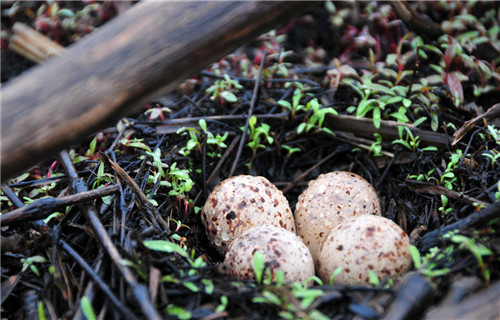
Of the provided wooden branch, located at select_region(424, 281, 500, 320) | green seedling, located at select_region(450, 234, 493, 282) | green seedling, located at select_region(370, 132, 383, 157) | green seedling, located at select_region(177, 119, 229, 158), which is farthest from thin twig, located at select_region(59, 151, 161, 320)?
green seedling, located at select_region(370, 132, 383, 157)

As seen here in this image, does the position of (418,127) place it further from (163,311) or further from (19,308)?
(19,308)

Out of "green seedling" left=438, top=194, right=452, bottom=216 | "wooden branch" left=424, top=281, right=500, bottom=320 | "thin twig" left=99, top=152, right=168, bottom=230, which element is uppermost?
"thin twig" left=99, top=152, right=168, bottom=230

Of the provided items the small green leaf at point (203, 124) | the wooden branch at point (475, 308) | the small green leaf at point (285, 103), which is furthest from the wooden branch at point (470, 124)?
the small green leaf at point (203, 124)

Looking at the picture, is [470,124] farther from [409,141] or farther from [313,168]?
[313,168]

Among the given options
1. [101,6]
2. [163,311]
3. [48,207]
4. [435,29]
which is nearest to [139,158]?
[48,207]

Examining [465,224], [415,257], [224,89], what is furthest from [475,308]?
[224,89]

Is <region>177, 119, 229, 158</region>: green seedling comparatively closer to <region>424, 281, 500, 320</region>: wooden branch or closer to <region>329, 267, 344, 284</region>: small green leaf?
<region>329, 267, 344, 284</region>: small green leaf

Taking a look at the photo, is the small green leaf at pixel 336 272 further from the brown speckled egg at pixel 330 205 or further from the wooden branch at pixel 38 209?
the wooden branch at pixel 38 209
